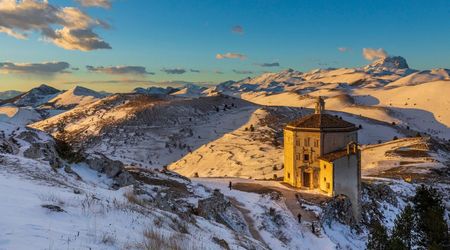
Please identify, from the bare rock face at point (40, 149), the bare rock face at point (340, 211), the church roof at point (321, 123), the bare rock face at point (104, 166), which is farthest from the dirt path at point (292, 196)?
the bare rock face at point (40, 149)

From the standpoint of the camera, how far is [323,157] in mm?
41406

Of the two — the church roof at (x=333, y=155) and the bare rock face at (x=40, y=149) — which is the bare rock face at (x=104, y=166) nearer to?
the bare rock face at (x=40, y=149)

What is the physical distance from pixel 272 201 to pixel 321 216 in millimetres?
4531

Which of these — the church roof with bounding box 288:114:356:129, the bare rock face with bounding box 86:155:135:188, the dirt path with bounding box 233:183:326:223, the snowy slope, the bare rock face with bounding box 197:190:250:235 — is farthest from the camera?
the snowy slope

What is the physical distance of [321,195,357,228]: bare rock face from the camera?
1371 inches

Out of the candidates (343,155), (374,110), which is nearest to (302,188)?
(343,155)

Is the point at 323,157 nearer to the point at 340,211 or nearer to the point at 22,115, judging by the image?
the point at 340,211

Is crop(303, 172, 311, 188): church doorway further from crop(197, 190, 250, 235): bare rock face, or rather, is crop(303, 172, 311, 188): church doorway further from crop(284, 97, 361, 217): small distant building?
crop(197, 190, 250, 235): bare rock face

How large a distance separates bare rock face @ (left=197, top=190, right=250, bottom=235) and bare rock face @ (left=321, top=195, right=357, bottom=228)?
8.71 metres

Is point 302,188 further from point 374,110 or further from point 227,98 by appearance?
point 374,110

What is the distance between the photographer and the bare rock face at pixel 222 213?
2667 cm

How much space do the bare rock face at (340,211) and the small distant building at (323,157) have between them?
1.21 meters

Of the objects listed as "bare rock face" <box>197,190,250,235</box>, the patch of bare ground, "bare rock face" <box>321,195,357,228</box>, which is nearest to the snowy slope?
the patch of bare ground

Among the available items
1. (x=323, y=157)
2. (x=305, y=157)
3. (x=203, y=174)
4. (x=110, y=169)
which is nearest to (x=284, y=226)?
(x=323, y=157)
